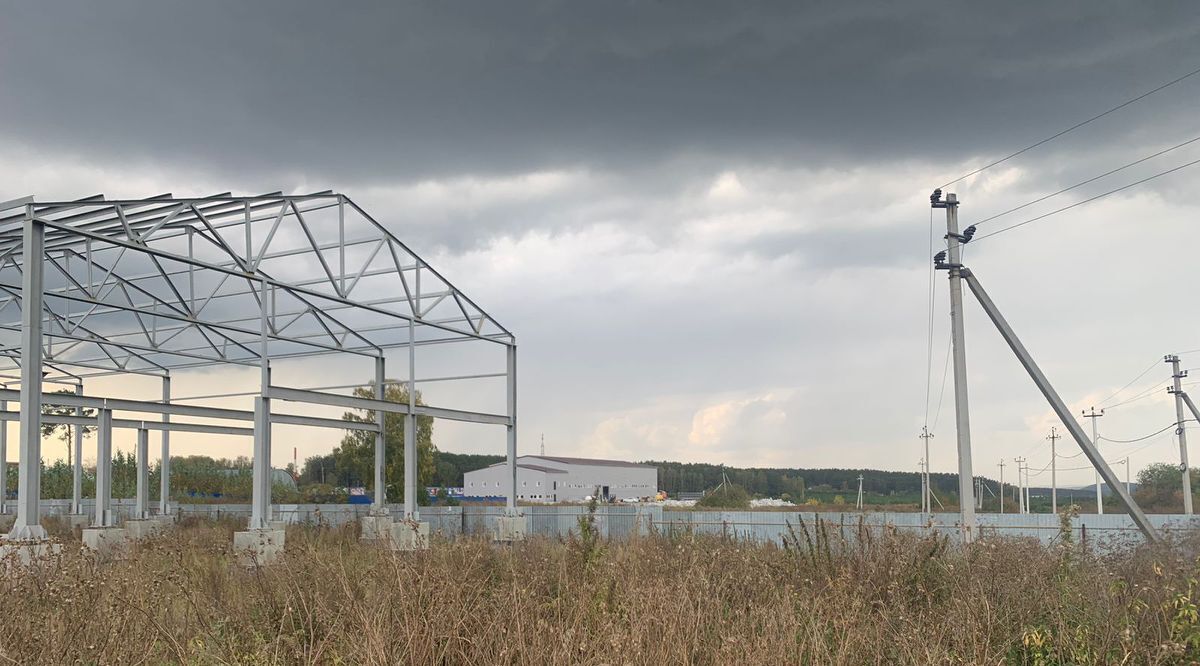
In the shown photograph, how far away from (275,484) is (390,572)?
5096cm

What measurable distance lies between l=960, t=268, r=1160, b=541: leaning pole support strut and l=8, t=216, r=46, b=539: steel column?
17023 mm

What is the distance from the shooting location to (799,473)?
115562 mm

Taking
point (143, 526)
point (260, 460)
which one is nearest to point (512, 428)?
point (260, 460)

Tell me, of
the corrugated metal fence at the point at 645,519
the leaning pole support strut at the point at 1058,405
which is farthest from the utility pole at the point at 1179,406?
the leaning pole support strut at the point at 1058,405

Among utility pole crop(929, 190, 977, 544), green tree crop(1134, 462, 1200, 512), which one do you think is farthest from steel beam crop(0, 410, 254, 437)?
green tree crop(1134, 462, 1200, 512)

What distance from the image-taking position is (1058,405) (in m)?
19.2

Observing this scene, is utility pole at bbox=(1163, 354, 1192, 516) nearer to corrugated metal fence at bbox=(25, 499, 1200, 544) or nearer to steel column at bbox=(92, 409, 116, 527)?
corrugated metal fence at bbox=(25, 499, 1200, 544)

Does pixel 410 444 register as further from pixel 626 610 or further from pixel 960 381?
pixel 626 610

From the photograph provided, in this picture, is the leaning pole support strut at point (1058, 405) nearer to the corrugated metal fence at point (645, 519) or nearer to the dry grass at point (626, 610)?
the corrugated metal fence at point (645, 519)

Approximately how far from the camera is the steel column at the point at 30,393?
590 inches

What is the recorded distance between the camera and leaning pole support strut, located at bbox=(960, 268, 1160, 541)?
1872cm

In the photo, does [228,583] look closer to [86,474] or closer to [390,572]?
[390,572]

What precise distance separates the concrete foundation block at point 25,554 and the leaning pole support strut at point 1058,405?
16.7 metres

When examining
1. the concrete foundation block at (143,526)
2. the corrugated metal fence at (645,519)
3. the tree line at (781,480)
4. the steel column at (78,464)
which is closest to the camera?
the corrugated metal fence at (645,519)
